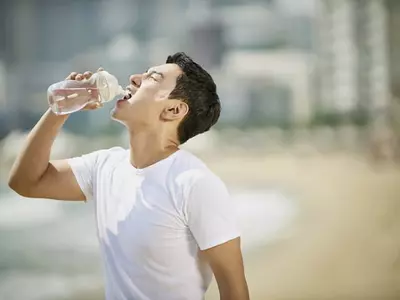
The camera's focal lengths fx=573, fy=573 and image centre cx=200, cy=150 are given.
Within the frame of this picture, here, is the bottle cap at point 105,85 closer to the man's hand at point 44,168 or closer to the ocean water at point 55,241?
the man's hand at point 44,168

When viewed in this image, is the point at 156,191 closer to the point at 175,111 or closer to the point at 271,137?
the point at 175,111

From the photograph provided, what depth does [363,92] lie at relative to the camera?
1.79 metres

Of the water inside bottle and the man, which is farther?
the water inside bottle

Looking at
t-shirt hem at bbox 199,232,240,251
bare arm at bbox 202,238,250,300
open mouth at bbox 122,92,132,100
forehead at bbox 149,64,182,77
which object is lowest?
bare arm at bbox 202,238,250,300

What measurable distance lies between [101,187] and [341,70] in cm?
84

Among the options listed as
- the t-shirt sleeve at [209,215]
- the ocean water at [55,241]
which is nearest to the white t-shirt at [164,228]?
the t-shirt sleeve at [209,215]

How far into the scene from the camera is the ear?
1.45 m

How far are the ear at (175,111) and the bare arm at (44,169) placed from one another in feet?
0.73

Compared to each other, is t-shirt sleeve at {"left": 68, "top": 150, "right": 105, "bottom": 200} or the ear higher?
the ear

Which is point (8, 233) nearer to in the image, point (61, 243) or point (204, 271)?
point (61, 243)

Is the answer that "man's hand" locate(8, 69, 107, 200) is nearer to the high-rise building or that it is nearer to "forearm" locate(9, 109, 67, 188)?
"forearm" locate(9, 109, 67, 188)

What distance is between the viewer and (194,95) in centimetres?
147

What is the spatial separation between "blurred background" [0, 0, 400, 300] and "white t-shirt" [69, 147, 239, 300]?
0.43 meters

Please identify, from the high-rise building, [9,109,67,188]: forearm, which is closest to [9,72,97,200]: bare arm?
[9,109,67,188]: forearm
